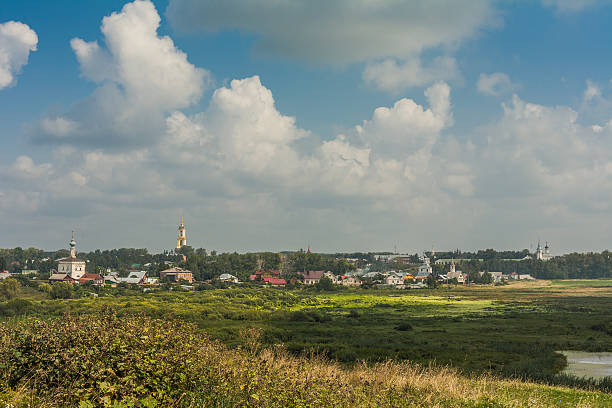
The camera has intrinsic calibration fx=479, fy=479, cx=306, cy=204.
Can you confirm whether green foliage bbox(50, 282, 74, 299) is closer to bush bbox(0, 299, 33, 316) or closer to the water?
bush bbox(0, 299, 33, 316)

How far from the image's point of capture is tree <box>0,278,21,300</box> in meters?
87.7

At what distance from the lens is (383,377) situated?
48.3ft

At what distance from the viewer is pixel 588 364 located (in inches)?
1231

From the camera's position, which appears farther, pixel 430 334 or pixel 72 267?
pixel 72 267

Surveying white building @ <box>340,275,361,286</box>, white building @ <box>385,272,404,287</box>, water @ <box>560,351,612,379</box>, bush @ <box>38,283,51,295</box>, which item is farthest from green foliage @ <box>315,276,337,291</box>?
water @ <box>560,351,612,379</box>

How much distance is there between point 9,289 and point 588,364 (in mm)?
94567

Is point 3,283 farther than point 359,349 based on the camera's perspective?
Yes

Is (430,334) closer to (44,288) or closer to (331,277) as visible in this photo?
(44,288)

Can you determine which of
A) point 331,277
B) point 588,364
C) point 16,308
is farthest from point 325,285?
point 588,364

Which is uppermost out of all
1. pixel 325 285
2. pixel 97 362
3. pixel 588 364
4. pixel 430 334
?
pixel 97 362

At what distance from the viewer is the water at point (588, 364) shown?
27531 millimetres

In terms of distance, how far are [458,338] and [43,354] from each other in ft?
128

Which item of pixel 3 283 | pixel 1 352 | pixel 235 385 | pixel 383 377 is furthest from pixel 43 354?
pixel 3 283

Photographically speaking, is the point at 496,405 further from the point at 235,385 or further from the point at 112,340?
the point at 112,340
